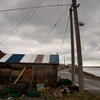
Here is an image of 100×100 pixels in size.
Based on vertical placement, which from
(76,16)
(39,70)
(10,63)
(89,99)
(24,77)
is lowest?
(89,99)

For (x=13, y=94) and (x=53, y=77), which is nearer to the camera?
(x=13, y=94)

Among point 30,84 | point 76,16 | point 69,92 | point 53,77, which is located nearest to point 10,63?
point 30,84

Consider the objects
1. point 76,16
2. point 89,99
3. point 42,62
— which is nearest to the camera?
point 89,99

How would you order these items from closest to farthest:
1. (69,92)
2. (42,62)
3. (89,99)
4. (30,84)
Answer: (89,99)
(69,92)
(30,84)
(42,62)

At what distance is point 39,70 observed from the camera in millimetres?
10875

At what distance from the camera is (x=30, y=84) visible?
10.4m

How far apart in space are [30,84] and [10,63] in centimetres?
331

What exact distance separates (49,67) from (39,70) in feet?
3.88

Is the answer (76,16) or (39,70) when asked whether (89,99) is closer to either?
(39,70)

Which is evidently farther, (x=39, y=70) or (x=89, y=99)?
(x=39, y=70)

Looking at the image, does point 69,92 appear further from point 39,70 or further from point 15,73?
point 15,73

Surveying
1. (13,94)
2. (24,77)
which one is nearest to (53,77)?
(24,77)

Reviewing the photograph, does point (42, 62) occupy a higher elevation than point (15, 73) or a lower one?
higher

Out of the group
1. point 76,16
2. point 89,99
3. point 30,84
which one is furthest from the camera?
point 30,84
